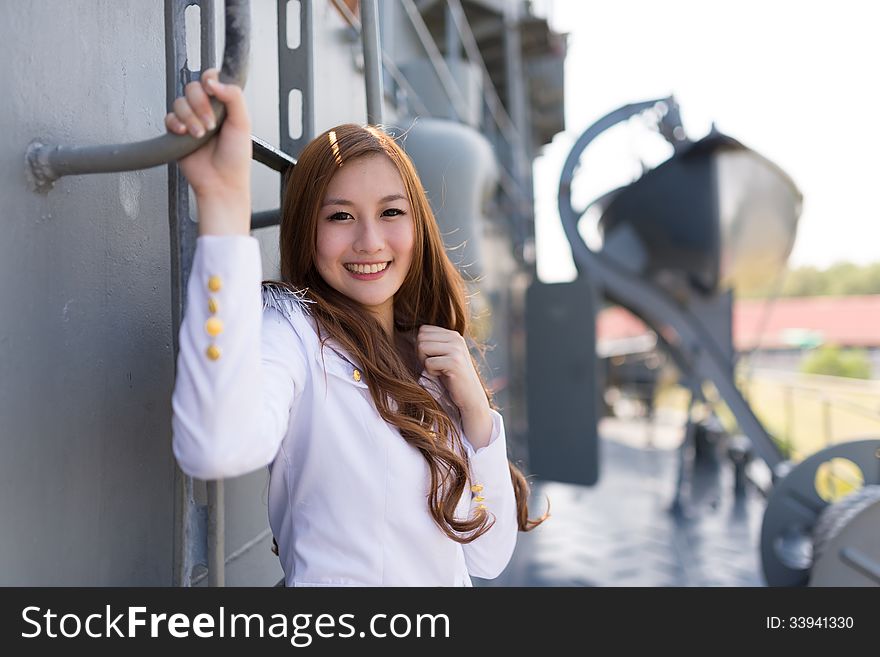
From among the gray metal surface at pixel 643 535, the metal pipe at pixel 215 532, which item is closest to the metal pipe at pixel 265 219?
the metal pipe at pixel 215 532

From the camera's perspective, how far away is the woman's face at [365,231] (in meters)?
0.85

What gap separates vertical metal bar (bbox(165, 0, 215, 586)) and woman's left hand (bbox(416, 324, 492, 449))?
34 centimetres

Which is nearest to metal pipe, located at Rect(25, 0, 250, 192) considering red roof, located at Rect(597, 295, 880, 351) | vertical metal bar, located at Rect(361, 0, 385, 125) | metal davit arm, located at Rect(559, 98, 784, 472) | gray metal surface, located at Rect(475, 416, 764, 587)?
vertical metal bar, located at Rect(361, 0, 385, 125)

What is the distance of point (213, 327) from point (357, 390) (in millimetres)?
270

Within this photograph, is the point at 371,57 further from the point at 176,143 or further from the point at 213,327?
the point at 213,327

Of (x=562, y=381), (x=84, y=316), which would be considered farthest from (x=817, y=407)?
(x=84, y=316)

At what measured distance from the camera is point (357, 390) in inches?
32.2

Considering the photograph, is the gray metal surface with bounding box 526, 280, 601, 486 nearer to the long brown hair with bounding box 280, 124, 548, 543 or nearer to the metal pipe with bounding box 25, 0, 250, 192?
the long brown hair with bounding box 280, 124, 548, 543

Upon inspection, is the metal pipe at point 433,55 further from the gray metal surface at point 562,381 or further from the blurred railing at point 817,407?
the blurred railing at point 817,407

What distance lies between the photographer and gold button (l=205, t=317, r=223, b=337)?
58 cm
